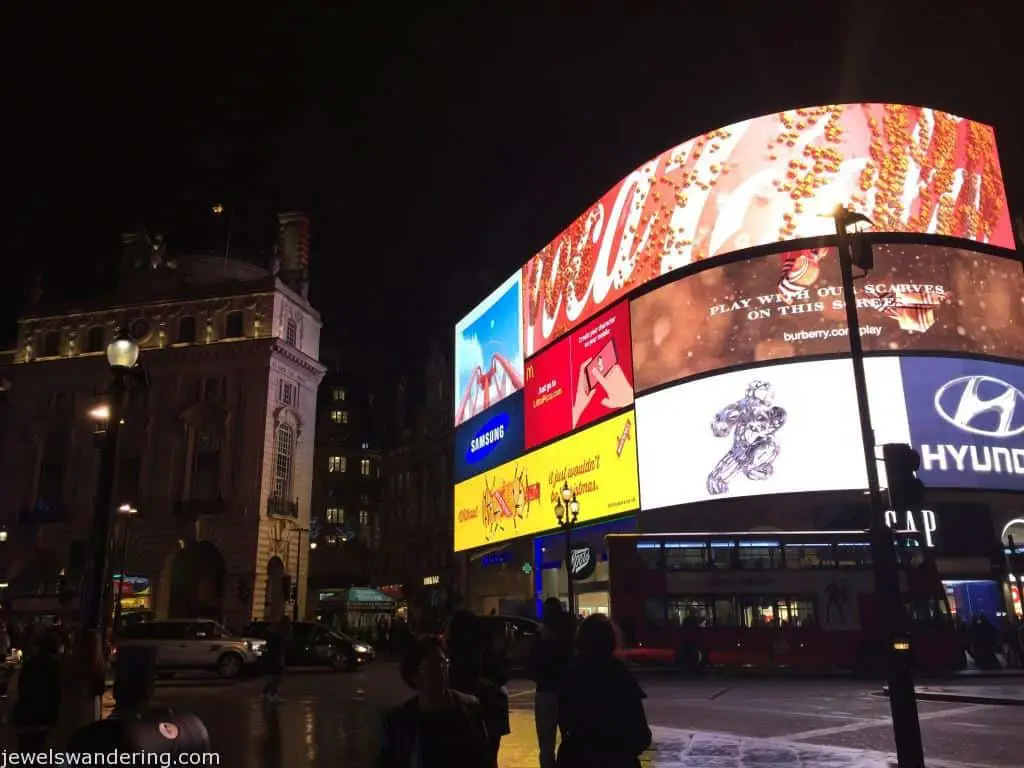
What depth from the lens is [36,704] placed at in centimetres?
701

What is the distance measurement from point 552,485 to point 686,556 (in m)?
13.7

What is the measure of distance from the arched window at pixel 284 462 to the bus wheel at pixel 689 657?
3316 cm

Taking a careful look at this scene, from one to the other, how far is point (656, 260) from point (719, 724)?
77.6ft

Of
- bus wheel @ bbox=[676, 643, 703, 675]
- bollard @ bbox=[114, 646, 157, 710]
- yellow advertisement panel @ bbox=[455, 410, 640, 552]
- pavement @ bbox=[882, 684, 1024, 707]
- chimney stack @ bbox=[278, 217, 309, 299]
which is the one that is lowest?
pavement @ bbox=[882, 684, 1024, 707]

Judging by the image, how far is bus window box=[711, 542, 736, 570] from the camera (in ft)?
76.2

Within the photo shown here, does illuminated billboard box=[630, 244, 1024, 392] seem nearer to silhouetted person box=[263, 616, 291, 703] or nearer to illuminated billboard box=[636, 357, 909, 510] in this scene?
illuminated billboard box=[636, 357, 909, 510]

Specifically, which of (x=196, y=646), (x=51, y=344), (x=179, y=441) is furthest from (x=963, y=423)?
(x=51, y=344)

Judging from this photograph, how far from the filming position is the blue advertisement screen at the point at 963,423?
28.8 m

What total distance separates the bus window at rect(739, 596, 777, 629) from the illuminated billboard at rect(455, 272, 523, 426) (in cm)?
2019

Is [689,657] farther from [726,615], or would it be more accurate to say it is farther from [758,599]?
[758,599]

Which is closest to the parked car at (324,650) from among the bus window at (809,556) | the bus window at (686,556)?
the bus window at (686,556)

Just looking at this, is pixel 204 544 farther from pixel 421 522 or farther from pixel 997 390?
pixel 997 390

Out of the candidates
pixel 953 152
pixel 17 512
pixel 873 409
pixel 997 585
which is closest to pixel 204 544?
pixel 17 512

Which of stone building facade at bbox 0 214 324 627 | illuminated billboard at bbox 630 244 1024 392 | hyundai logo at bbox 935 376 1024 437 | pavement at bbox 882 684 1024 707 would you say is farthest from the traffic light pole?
stone building facade at bbox 0 214 324 627
